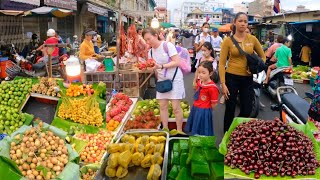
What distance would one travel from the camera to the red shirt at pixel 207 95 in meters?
4.67

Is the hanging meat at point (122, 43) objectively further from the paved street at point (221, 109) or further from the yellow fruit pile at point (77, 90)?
the yellow fruit pile at point (77, 90)

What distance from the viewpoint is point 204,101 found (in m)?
4.76

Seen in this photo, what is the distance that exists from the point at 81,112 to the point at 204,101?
5.95 ft

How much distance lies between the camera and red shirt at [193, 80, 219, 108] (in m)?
4.67

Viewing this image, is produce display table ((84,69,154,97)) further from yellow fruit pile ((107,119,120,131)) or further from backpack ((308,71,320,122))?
backpack ((308,71,320,122))

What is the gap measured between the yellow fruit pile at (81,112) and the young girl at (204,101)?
4.67 feet

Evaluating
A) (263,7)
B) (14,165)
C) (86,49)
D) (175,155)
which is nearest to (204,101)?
(175,155)

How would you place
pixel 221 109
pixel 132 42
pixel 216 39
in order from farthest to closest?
pixel 216 39
pixel 132 42
pixel 221 109

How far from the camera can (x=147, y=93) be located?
9.36 meters

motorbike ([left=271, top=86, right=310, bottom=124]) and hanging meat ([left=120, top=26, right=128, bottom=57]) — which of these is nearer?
motorbike ([left=271, top=86, right=310, bottom=124])

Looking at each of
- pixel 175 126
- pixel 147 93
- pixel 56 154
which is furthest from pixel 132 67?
pixel 56 154

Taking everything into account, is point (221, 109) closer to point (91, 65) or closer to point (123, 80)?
point (123, 80)

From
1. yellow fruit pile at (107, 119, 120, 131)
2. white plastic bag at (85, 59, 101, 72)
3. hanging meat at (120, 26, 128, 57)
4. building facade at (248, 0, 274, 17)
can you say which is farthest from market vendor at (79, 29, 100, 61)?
building facade at (248, 0, 274, 17)

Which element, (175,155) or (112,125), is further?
(112,125)
